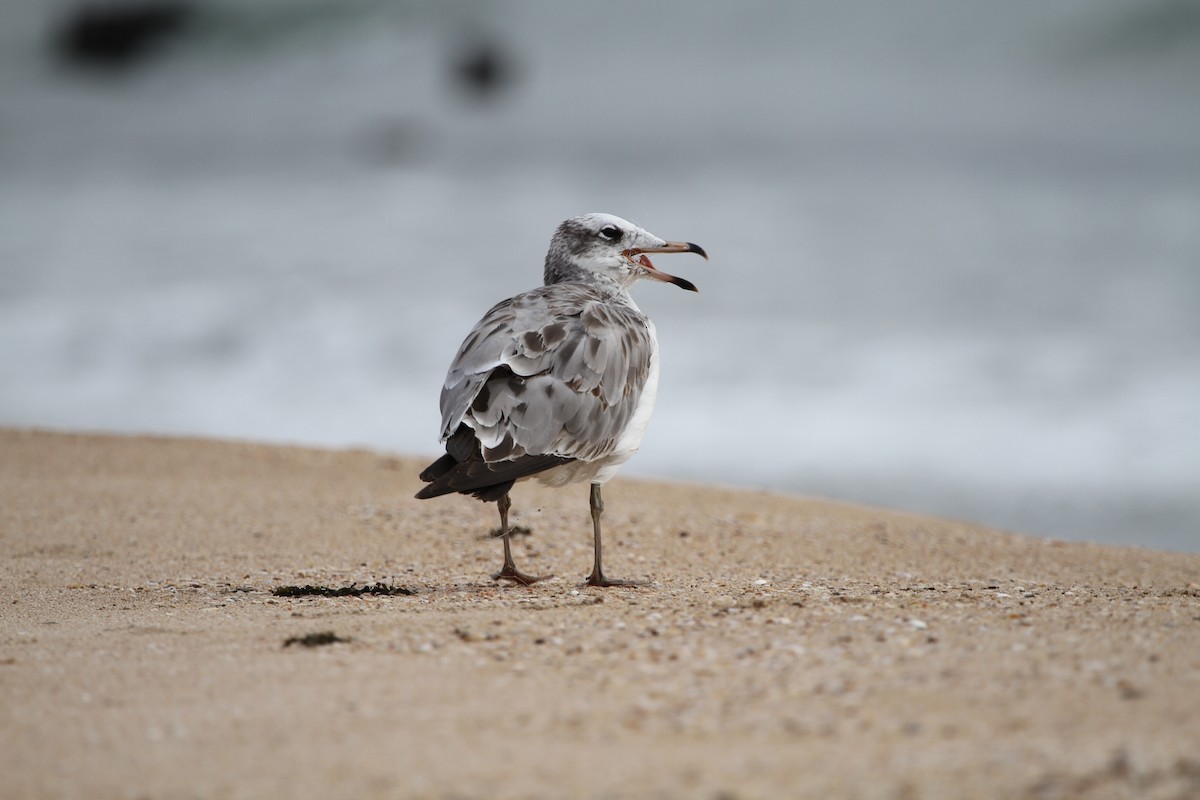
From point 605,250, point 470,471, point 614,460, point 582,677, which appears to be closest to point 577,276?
point 605,250

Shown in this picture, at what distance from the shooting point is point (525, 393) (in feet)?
21.8

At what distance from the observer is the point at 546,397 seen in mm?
6684

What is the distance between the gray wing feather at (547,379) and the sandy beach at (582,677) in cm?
85

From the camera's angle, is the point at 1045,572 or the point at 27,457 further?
the point at 27,457

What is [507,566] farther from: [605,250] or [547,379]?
[605,250]

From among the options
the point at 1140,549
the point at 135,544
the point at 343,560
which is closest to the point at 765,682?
the point at 343,560

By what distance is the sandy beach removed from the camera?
3.46 metres

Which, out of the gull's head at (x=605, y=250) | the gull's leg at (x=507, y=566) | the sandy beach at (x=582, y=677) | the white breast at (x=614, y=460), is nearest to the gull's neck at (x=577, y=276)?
the gull's head at (x=605, y=250)

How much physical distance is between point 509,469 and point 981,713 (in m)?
3.11

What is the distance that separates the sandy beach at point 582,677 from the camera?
3465 millimetres

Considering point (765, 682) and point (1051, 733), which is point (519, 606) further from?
point (1051, 733)

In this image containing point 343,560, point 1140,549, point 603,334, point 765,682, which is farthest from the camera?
point 1140,549

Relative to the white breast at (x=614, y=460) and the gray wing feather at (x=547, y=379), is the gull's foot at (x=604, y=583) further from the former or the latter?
the gray wing feather at (x=547, y=379)

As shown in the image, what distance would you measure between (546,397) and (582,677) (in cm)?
241
